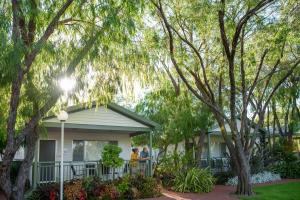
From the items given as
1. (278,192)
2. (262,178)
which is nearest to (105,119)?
(278,192)

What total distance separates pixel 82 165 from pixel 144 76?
6.38 m

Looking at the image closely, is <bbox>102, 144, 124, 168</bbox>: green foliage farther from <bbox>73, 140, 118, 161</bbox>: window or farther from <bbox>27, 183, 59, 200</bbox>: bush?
<bbox>73, 140, 118, 161</bbox>: window

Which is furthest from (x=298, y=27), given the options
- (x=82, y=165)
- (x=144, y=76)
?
(x=82, y=165)

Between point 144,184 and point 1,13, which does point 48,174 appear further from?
point 1,13

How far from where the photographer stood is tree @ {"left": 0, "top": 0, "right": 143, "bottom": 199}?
9891 mm

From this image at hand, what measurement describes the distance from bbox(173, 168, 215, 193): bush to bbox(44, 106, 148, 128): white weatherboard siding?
315 centimetres

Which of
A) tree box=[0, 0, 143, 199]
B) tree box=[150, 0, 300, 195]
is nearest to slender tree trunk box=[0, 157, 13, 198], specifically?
tree box=[0, 0, 143, 199]

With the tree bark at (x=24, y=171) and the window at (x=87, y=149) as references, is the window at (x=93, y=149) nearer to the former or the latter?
the window at (x=87, y=149)

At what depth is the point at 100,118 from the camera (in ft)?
54.2

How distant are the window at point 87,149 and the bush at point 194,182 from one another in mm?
4370

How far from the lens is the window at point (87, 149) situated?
58.5 ft

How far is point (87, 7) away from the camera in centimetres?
1107

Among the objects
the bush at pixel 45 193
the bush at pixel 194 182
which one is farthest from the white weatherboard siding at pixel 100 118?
the bush at pixel 194 182

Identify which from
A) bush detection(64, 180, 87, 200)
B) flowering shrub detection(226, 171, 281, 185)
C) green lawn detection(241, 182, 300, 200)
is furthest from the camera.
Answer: flowering shrub detection(226, 171, 281, 185)
